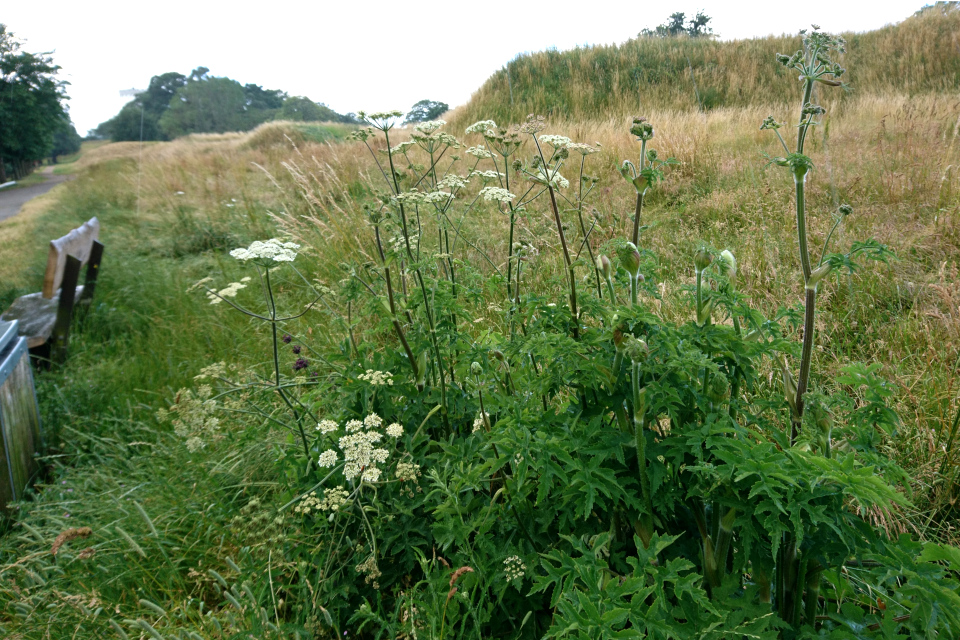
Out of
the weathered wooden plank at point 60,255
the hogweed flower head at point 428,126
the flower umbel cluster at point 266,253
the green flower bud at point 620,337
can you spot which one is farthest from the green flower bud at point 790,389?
the weathered wooden plank at point 60,255

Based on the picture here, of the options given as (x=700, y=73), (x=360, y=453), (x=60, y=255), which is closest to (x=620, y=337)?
(x=360, y=453)

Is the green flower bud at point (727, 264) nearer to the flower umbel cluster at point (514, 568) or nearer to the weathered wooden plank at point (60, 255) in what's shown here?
the flower umbel cluster at point (514, 568)

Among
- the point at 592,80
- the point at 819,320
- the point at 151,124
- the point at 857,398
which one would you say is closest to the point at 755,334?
the point at 857,398

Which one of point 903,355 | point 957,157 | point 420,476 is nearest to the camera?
point 420,476

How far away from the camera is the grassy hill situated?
11102mm

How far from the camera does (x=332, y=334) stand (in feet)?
12.9

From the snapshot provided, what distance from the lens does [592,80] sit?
1357 centimetres

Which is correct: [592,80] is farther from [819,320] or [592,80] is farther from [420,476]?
[420,476]

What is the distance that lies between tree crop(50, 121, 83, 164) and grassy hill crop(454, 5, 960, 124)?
16692mm

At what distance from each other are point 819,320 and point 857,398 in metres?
0.53

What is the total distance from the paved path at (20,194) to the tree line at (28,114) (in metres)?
0.90

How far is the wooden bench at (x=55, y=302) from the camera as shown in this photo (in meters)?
4.82

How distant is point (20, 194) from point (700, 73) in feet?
73.2

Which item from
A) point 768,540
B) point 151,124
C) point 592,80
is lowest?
point 768,540
